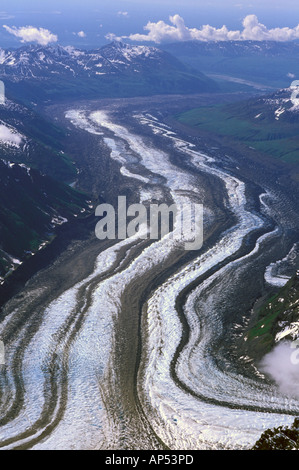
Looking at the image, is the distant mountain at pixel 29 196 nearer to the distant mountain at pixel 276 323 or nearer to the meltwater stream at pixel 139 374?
the meltwater stream at pixel 139 374

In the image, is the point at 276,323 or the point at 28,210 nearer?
the point at 276,323

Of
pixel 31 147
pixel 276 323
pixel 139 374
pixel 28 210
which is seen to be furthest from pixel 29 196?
pixel 276 323

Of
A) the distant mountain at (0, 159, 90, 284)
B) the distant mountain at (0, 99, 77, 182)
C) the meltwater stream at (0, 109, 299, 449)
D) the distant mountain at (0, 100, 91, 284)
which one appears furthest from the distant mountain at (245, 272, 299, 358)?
the distant mountain at (0, 99, 77, 182)

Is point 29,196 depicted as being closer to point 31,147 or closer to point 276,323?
point 31,147

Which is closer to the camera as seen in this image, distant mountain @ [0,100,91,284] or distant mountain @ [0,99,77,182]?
distant mountain @ [0,100,91,284]

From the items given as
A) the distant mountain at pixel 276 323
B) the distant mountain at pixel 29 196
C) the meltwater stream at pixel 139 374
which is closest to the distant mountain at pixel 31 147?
the distant mountain at pixel 29 196

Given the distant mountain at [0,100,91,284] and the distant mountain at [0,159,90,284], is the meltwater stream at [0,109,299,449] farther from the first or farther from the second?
the distant mountain at [0,100,91,284]
